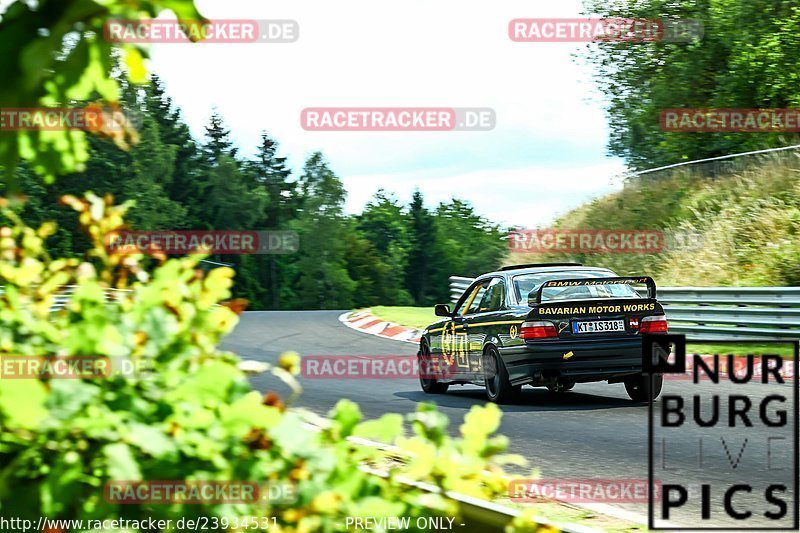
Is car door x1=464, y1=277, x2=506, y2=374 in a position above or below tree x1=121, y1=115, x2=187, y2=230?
below

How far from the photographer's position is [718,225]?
2800 cm

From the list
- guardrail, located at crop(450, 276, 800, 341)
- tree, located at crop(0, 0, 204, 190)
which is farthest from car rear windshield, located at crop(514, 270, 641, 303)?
tree, located at crop(0, 0, 204, 190)

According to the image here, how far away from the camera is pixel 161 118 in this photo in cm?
8875

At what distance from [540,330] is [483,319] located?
1.29 m

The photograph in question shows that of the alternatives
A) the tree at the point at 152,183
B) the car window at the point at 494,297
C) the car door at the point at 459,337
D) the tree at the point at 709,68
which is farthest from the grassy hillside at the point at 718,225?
the tree at the point at 152,183

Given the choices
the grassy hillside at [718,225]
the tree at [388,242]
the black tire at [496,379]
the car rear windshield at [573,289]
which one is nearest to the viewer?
the black tire at [496,379]

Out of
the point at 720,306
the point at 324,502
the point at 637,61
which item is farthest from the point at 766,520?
the point at 637,61

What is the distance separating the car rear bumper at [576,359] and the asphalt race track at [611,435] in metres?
0.41

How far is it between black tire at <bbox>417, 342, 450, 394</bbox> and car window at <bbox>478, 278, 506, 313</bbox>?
1.45m

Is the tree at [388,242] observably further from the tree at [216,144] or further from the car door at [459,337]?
the car door at [459,337]

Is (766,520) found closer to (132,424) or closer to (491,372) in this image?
(132,424)

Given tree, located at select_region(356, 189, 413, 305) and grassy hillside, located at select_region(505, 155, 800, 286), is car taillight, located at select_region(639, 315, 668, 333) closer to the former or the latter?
grassy hillside, located at select_region(505, 155, 800, 286)

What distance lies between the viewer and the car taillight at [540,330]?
11812 millimetres

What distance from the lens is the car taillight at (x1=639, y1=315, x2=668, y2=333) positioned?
12.0 metres
